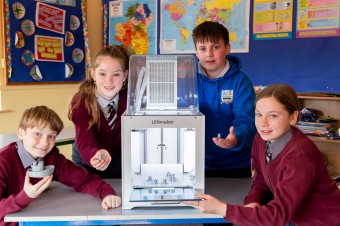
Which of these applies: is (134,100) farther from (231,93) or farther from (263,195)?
(263,195)

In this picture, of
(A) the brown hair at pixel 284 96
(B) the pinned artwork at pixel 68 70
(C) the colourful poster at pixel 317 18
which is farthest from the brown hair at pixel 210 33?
(B) the pinned artwork at pixel 68 70

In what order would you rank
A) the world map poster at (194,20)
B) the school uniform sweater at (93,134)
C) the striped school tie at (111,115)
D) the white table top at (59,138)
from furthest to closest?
the world map poster at (194,20) < the white table top at (59,138) < the striped school tie at (111,115) < the school uniform sweater at (93,134)

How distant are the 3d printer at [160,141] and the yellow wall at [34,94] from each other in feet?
8.24

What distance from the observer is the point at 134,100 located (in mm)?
1738

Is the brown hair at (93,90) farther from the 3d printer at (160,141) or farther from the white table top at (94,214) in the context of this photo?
the white table top at (94,214)

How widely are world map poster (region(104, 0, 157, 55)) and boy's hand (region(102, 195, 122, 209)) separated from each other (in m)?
2.96

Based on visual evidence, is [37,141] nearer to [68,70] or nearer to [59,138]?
[59,138]

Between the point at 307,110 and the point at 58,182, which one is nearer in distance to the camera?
the point at 58,182

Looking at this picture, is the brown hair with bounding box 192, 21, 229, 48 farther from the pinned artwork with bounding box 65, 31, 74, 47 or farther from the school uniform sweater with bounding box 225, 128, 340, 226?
the pinned artwork with bounding box 65, 31, 74, 47

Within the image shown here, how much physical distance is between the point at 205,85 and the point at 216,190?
492 mm

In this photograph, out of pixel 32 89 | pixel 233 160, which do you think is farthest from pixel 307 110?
pixel 32 89

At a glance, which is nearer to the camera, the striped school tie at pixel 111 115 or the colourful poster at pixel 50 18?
the striped school tie at pixel 111 115

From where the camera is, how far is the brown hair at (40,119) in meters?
1.64

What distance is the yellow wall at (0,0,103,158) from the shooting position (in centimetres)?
384
